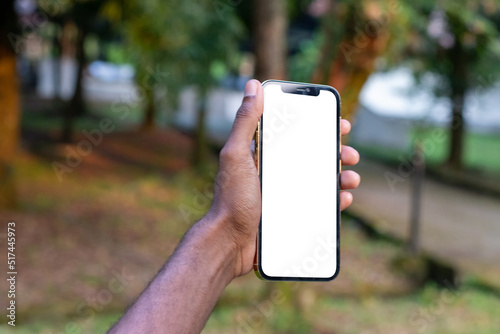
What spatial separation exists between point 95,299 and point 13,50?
11.6 ft

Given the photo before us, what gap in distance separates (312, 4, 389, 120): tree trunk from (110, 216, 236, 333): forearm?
3.35 m

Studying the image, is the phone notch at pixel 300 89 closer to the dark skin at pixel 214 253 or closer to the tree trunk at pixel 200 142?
the dark skin at pixel 214 253

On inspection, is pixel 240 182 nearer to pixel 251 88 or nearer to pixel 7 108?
pixel 251 88

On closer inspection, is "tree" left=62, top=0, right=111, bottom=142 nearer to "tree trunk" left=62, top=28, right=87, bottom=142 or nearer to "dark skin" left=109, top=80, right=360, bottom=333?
"tree trunk" left=62, top=28, right=87, bottom=142

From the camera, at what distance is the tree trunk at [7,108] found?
22.5 ft

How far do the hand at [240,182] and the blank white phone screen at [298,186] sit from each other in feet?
0.35

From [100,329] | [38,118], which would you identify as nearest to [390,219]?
[100,329]

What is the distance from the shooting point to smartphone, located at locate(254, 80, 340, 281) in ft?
5.13

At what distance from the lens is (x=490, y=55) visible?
458 inches

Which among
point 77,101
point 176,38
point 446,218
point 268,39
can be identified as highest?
point 268,39

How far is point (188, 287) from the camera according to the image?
1.19m

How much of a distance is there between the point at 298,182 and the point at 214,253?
411mm

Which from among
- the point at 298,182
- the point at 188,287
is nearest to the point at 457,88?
the point at 298,182

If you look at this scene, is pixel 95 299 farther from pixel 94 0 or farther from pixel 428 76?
pixel 428 76
